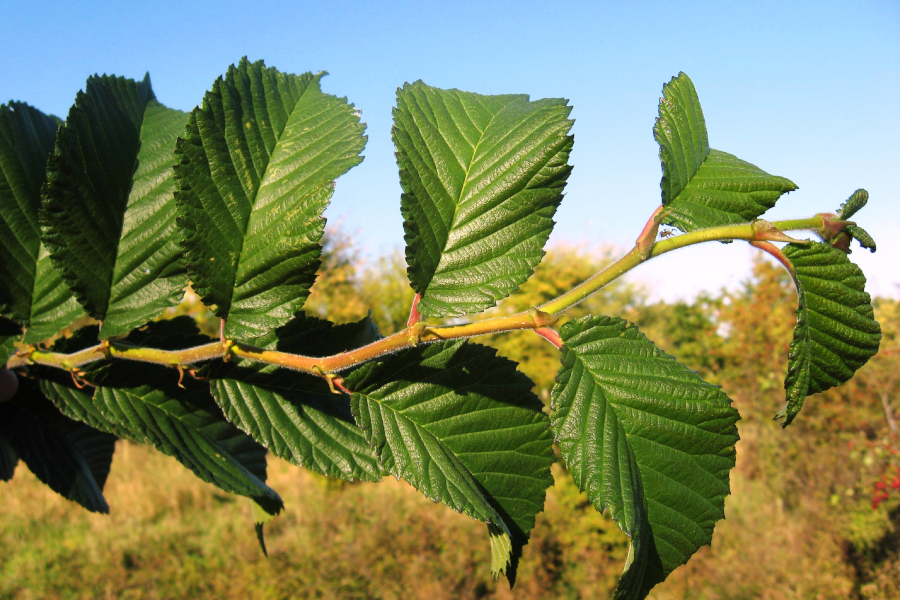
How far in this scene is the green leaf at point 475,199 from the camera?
2.11 feet

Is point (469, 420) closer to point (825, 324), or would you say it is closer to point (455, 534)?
point (825, 324)

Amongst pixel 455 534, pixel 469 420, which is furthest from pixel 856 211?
pixel 455 534

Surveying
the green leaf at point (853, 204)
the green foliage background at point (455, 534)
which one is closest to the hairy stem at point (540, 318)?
the green leaf at point (853, 204)

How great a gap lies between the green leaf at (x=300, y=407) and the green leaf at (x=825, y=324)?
474 mm

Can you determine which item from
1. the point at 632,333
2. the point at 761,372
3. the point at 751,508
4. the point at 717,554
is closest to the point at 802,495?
the point at 751,508

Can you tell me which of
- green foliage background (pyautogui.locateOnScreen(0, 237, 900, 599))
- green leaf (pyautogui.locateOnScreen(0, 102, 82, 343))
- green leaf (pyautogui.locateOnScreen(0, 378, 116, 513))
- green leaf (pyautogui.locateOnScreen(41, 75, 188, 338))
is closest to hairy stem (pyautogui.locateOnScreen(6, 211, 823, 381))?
green leaf (pyautogui.locateOnScreen(41, 75, 188, 338))

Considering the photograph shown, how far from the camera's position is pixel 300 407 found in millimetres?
760

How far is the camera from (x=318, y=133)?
0.74 meters

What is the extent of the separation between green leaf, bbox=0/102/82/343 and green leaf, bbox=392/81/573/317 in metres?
0.54

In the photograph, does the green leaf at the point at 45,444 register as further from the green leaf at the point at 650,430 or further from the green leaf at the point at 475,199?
the green leaf at the point at 650,430

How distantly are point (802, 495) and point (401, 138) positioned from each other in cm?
1098

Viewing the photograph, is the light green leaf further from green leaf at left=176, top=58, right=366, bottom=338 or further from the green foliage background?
the green foliage background

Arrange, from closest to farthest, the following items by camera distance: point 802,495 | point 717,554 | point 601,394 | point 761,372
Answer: point 601,394 < point 717,554 < point 802,495 < point 761,372

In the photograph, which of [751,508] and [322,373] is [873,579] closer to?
[751,508]
